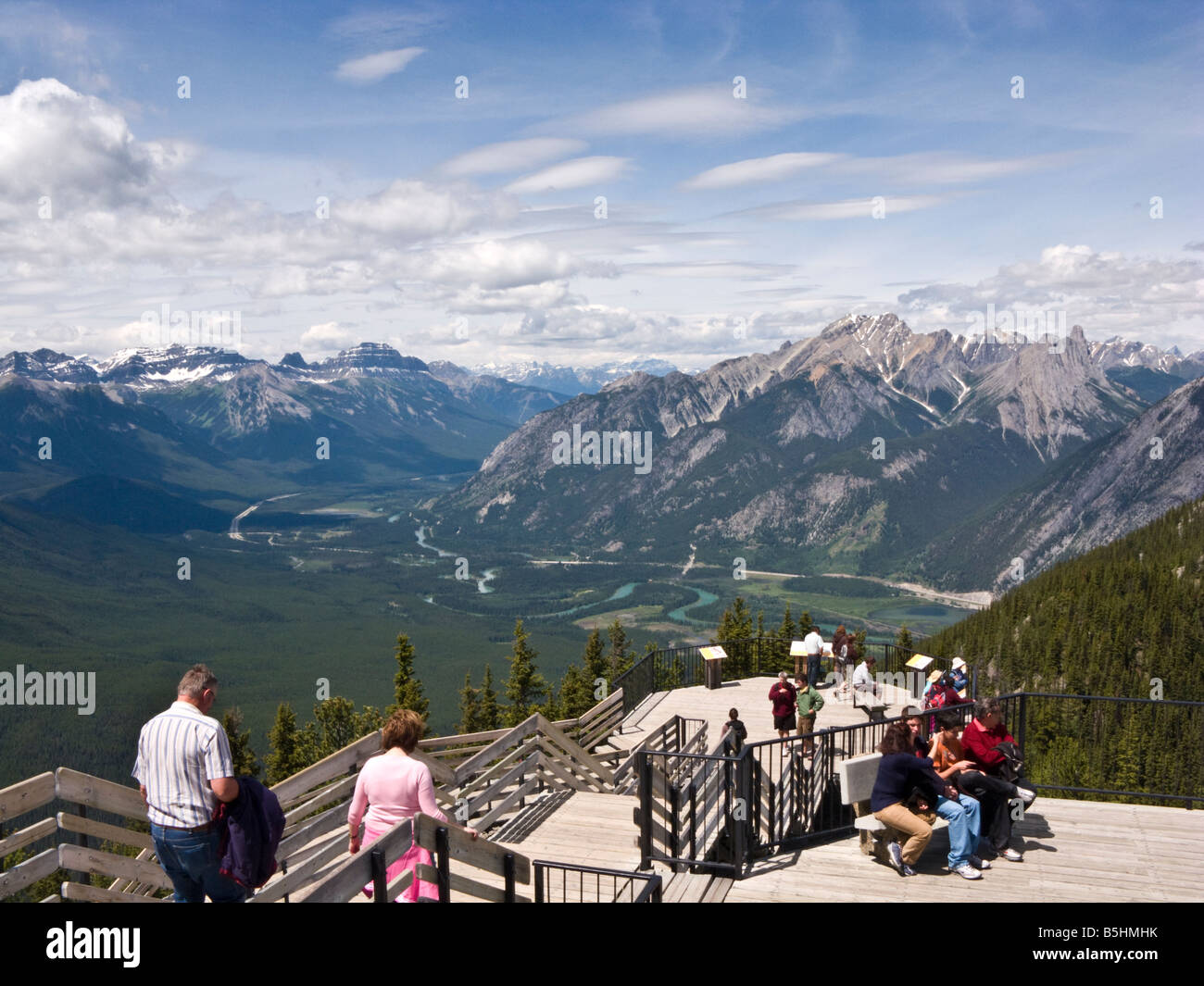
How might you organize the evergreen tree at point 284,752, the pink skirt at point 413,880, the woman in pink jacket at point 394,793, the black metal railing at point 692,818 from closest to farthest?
the pink skirt at point 413,880 → the woman in pink jacket at point 394,793 → the black metal railing at point 692,818 → the evergreen tree at point 284,752

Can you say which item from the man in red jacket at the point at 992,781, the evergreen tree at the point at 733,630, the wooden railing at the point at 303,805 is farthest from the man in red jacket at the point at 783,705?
the evergreen tree at the point at 733,630

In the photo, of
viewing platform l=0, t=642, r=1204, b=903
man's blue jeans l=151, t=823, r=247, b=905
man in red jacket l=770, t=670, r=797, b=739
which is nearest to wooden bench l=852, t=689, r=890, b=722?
man in red jacket l=770, t=670, r=797, b=739

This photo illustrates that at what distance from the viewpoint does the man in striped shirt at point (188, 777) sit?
799 cm

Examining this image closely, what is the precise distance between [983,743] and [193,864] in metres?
9.99

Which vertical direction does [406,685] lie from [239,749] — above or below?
above

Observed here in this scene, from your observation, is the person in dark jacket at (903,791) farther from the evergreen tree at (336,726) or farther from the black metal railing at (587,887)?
the evergreen tree at (336,726)

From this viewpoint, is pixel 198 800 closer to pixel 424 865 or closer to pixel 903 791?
pixel 424 865

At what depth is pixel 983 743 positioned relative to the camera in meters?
12.6

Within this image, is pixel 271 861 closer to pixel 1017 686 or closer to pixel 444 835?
pixel 444 835

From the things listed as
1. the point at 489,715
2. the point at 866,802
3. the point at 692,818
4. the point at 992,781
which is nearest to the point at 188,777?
the point at 692,818
